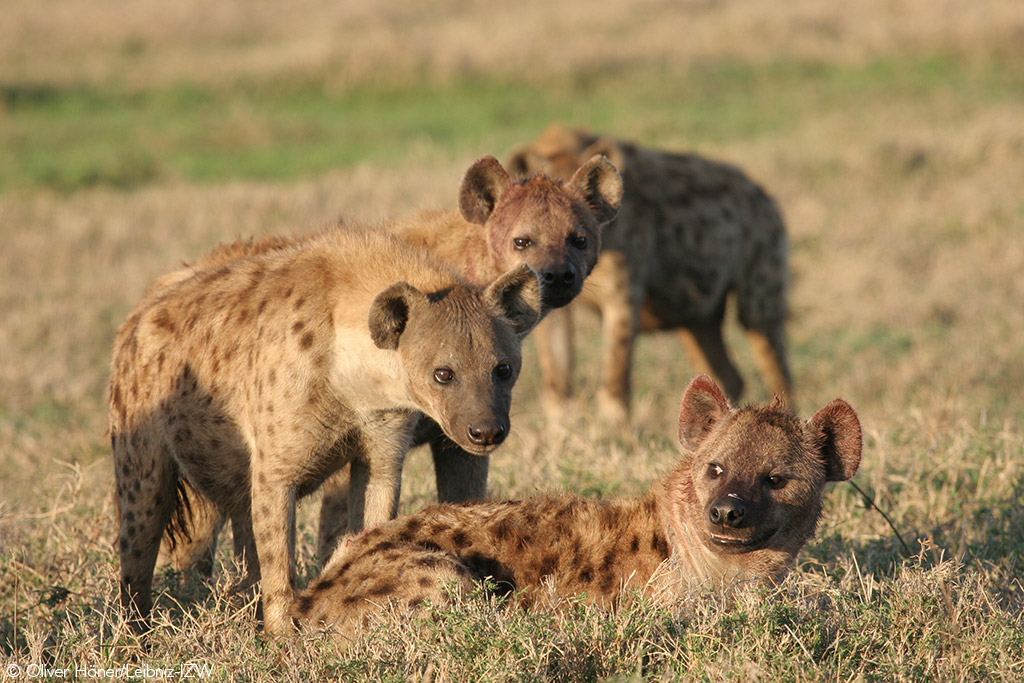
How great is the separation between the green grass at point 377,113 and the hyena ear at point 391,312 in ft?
36.3

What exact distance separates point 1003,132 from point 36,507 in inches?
459

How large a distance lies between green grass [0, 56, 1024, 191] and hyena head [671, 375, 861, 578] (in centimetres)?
1122

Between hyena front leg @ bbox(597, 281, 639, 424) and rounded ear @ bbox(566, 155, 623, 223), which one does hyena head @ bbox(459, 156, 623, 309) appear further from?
hyena front leg @ bbox(597, 281, 639, 424)

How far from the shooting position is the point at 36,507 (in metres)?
5.34

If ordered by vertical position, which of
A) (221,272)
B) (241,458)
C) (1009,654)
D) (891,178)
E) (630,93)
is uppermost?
(630,93)

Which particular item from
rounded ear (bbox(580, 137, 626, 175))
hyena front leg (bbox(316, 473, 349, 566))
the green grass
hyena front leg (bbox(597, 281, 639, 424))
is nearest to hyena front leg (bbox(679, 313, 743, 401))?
hyena front leg (bbox(597, 281, 639, 424))

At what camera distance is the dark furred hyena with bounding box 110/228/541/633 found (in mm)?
3783

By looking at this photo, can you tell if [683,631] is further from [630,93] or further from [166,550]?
[630,93]

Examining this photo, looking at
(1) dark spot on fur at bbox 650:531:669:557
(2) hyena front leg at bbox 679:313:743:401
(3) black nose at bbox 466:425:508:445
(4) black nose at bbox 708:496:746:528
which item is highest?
(2) hyena front leg at bbox 679:313:743:401

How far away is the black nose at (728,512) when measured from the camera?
3.59 meters

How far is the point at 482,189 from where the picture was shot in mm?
5059

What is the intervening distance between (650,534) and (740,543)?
0.35 m

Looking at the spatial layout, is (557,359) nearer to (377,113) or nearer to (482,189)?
(482,189)

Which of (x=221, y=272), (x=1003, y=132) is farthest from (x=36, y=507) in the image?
(x=1003, y=132)
